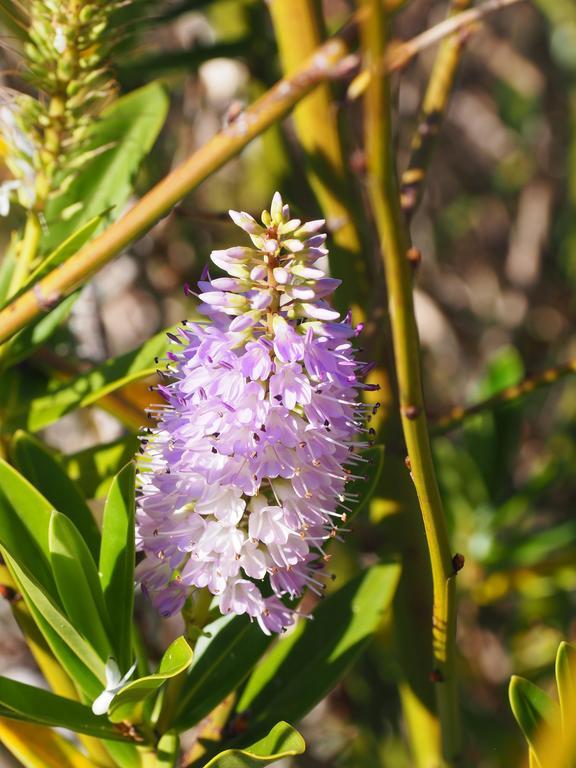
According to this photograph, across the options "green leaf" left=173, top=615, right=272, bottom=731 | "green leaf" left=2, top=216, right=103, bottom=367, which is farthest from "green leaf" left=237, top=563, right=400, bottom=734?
"green leaf" left=2, top=216, right=103, bottom=367

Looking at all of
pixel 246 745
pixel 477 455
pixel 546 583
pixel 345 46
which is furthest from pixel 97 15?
pixel 546 583

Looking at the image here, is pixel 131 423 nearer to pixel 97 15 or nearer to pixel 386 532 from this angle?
pixel 386 532

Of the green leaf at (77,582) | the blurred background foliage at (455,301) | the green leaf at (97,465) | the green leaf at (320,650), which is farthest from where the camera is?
the blurred background foliage at (455,301)

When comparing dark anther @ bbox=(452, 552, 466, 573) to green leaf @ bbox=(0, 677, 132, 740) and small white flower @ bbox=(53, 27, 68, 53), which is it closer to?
green leaf @ bbox=(0, 677, 132, 740)

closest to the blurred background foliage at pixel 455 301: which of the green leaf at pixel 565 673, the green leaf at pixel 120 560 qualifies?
the green leaf at pixel 120 560

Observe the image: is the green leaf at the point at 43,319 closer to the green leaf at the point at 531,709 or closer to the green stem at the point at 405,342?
the green stem at the point at 405,342

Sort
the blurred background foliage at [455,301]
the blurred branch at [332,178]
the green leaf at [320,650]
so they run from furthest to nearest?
the blurred background foliage at [455,301]
the blurred branch at [332,178]
the green leaf at [320,650]
